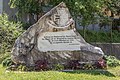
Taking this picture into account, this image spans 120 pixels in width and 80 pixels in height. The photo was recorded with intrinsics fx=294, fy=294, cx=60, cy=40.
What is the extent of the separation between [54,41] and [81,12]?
197 inches

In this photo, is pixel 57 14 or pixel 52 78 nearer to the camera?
pixel 52 78

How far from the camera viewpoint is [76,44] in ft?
34.7

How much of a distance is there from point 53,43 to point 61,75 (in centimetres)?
171

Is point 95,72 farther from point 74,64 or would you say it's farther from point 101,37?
point 101,37

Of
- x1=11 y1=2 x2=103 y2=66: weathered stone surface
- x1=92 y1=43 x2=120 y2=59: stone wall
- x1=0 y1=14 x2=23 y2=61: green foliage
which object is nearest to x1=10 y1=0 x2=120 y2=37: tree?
x1=92 y1=43 x2=120 y2=59: stone wall

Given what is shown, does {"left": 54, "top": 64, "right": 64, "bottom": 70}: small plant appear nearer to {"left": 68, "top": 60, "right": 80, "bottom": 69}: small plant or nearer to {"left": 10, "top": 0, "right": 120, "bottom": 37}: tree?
{"left": 68, "top": 60, "right": 80, "bottom": 69}: small plant

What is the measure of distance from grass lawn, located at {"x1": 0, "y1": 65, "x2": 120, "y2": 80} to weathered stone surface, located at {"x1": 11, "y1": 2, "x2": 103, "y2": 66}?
840mm

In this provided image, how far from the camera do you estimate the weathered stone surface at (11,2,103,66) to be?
33.5 ft

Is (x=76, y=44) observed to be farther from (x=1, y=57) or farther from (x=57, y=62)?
(x=1, y=57)

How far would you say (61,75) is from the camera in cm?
898

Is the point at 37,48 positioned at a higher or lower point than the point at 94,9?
lower

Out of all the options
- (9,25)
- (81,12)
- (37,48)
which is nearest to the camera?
(37,48)

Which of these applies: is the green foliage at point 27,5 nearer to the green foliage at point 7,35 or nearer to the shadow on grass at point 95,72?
the green foliage at point 7,35

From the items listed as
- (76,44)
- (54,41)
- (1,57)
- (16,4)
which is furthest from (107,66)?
(16,4)
